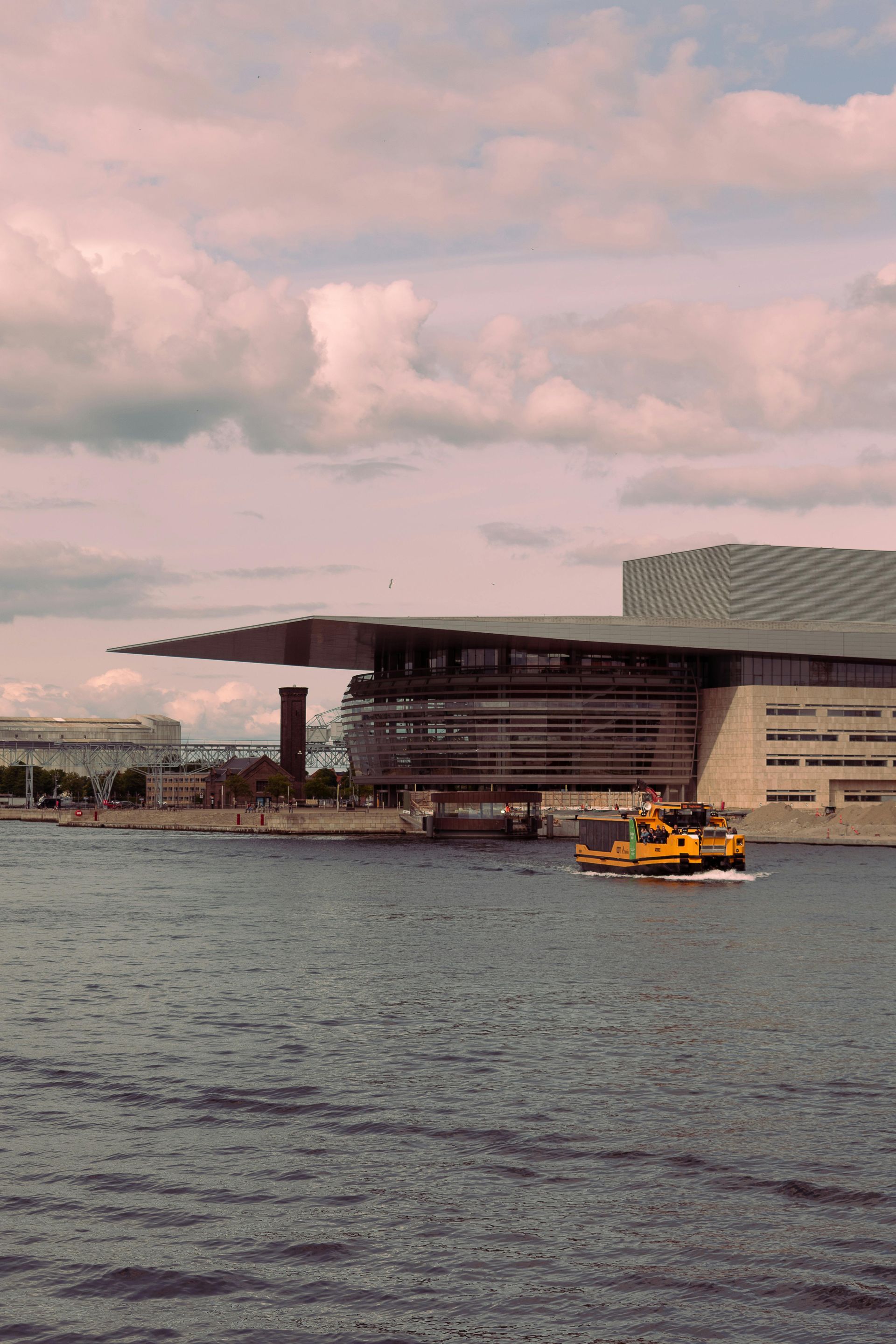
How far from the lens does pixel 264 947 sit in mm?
37750

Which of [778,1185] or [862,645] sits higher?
[862,645]

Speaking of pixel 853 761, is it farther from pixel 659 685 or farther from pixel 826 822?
pixel 826 822

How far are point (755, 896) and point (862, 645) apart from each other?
95248mm

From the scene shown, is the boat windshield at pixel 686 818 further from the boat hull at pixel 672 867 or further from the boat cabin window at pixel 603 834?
the boat hull at pixel 672 867

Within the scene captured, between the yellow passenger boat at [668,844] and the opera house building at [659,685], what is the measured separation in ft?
231

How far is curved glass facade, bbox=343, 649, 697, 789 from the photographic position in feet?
511

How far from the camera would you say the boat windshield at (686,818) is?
72812mm

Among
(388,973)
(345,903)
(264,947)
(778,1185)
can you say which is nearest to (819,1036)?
(778,1185)

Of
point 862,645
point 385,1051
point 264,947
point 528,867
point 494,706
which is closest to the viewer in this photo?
point 385,1051

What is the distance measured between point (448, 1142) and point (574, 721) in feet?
458

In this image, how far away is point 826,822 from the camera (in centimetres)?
12194

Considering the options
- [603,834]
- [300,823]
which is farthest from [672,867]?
[300,823]

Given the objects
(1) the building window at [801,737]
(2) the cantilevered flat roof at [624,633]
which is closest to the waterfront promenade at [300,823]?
(2) the cantilevered flat roof at [624,633]

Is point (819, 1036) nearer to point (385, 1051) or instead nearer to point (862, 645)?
point (385, 1051)
